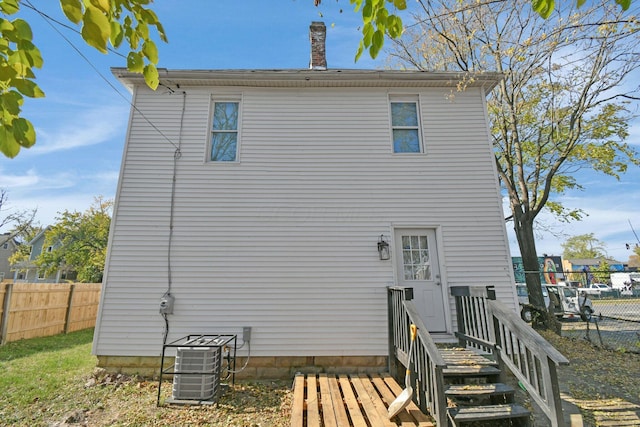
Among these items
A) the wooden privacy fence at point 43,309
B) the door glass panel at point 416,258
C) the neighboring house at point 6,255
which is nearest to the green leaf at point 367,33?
the door glass panel at point 416,258

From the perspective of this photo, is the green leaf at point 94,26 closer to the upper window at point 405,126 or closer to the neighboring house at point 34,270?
the upper window at point 405,126

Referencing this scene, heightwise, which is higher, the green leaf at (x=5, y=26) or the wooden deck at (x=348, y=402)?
the green leaf at (x=5, y=26)

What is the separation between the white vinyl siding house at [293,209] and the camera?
5.55 meters

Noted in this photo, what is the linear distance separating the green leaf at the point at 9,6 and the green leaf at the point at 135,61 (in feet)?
1.47

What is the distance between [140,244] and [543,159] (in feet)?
42.7

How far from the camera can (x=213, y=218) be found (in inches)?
235

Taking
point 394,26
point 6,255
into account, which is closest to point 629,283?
point 394,26

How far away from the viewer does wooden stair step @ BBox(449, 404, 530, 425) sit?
325 centimetres

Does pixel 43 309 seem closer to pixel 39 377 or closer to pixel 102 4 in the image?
pixel 39 377

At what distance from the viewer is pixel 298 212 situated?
19.7ft

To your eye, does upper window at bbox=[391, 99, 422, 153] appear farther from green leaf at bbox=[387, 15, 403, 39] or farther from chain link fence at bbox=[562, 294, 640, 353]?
chain link fence at bbox=[562, 294, 640, 353]

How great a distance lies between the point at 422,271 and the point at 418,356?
2372mm

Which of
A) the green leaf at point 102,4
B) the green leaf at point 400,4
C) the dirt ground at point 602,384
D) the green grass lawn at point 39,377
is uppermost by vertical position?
the green leaf at point 400,4

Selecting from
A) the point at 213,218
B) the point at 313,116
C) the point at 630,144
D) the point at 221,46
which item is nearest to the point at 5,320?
the point at 213,218
